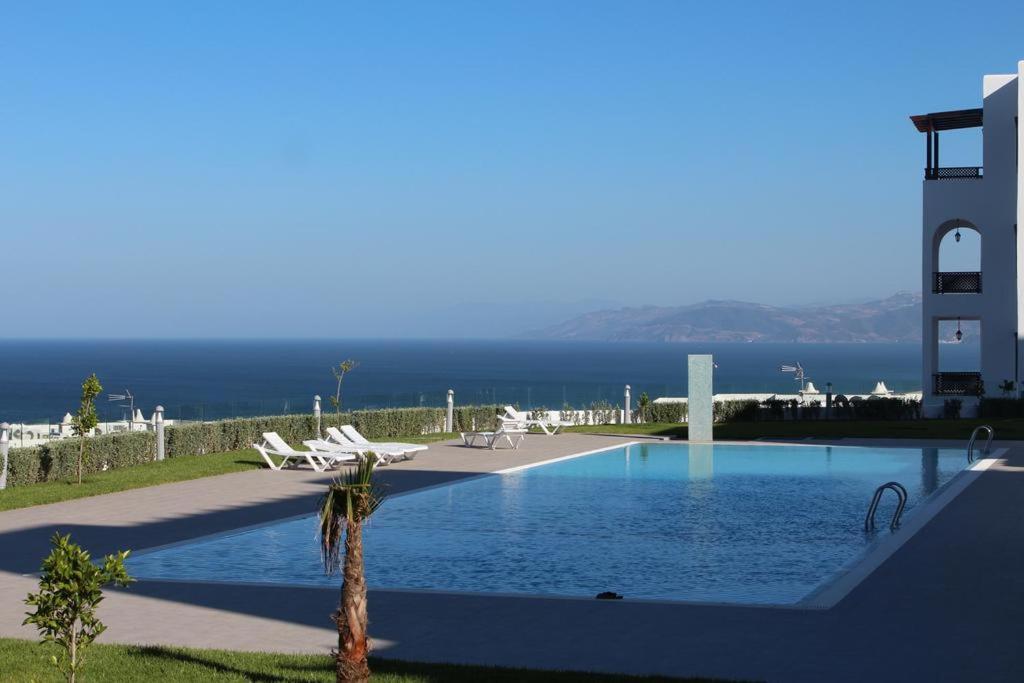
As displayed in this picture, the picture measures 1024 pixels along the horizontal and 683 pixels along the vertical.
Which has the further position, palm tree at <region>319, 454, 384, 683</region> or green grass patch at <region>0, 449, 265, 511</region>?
green grass patch at <region>0, 449, 265, 511</region>

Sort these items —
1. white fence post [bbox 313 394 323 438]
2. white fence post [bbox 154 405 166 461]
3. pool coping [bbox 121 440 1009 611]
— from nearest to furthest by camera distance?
pool coping [bbox 121 440 1009 611] < white fence post [bbox 154 405 166 461] < white fence post [bbox 313 394 323 438]

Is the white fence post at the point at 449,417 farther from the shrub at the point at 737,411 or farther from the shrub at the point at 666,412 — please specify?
the shrub at the point at 737,411

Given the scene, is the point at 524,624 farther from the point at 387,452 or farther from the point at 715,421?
the point at 715,421

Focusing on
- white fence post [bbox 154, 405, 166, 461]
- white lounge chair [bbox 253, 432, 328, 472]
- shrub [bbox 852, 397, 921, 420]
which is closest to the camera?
white lounge chair [bbox 253, 432, 328, 472]

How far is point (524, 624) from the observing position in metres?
8.42

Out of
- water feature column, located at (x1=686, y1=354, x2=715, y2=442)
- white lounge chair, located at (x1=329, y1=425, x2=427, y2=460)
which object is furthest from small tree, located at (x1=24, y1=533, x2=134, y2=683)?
water feature column, located at (x1=686, y1=354, x2=715, y2=442)

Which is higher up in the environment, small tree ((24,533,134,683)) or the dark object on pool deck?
small tree ((24,533,134,683))

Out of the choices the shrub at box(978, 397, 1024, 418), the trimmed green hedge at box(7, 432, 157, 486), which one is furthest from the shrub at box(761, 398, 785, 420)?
the trimmed green hedge at box(7, 432, 157, 486)

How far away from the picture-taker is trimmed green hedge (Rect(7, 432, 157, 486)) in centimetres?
1755

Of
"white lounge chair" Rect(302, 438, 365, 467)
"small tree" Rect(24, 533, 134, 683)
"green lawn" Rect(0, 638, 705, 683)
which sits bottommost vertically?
"green lawn" Rect(0, 638, 705, 683)

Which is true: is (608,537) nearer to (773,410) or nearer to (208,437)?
(208,437)

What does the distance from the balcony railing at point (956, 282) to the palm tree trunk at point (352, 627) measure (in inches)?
1251

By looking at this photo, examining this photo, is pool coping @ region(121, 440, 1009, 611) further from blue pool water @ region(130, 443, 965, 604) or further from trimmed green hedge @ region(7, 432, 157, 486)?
trimmed green hedge @ region(7, 432, 157, 486)

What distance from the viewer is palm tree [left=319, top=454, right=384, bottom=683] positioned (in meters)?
6.02
